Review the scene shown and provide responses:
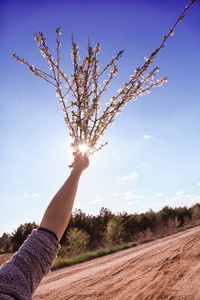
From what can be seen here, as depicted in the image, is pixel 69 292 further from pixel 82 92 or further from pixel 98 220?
pixel 98 220

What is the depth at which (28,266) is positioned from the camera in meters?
0.90

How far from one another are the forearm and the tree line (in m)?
15.7

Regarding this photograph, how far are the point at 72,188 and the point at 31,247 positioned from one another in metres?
0.36

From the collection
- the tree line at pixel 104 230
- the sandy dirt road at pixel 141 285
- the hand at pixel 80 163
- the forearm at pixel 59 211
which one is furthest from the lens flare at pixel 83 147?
the tree line at pixel 104 230

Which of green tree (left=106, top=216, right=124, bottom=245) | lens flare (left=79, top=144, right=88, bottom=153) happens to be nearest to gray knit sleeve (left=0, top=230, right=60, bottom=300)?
lens flare (left=79, top=144, right=88, bottom=153)

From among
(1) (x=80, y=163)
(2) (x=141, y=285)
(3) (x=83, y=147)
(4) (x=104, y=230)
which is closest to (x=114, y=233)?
→ (4) (x=104, y=230)

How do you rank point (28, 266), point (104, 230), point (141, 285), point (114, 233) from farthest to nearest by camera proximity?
point (104, 230) < point (114, 233) < point (141, 285) < point (28, 266)

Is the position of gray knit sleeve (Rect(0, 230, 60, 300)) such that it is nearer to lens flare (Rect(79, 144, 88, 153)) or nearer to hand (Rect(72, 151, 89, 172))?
hand (Rect(72, 151, 89, 172))

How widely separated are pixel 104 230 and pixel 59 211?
2627 centimetres

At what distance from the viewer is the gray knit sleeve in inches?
32.1

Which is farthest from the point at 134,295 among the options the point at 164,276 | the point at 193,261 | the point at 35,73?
the point at 35,73

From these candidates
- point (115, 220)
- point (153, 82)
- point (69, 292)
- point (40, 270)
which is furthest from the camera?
point (115, 220)

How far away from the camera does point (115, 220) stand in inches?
819

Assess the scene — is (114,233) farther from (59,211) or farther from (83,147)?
(59,211)
